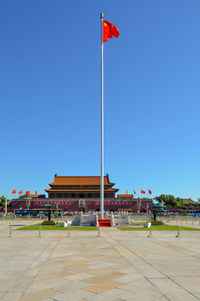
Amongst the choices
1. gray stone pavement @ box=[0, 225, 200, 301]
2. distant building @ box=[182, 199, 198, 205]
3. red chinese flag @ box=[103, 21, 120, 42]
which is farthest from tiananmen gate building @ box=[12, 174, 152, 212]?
gray stone pavement @ box=[0, 225, 200, 301]

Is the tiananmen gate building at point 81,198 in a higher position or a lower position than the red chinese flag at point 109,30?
lower

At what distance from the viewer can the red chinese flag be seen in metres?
33.8

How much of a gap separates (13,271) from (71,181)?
280ft

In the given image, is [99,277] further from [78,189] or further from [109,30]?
[78,189]

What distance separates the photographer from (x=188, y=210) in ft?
303

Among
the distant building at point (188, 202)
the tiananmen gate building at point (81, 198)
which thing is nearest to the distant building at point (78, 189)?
the tiananmen gate building at point (81, 198)

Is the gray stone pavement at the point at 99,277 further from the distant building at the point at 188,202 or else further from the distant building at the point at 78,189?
the distant building at the point at 188,202

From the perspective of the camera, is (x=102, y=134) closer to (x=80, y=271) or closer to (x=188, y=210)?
(x=80, y=271)

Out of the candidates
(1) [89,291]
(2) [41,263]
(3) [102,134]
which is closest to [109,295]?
(1) [89,291]

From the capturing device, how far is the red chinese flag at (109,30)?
3381cm

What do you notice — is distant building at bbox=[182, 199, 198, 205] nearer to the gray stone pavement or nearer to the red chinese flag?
the red chinese flag

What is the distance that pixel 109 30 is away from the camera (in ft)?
112

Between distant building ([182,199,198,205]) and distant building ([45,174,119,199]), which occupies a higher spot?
distant building ([45,174,119,199])

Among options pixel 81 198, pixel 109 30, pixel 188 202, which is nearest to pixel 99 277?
pixel 109 30
